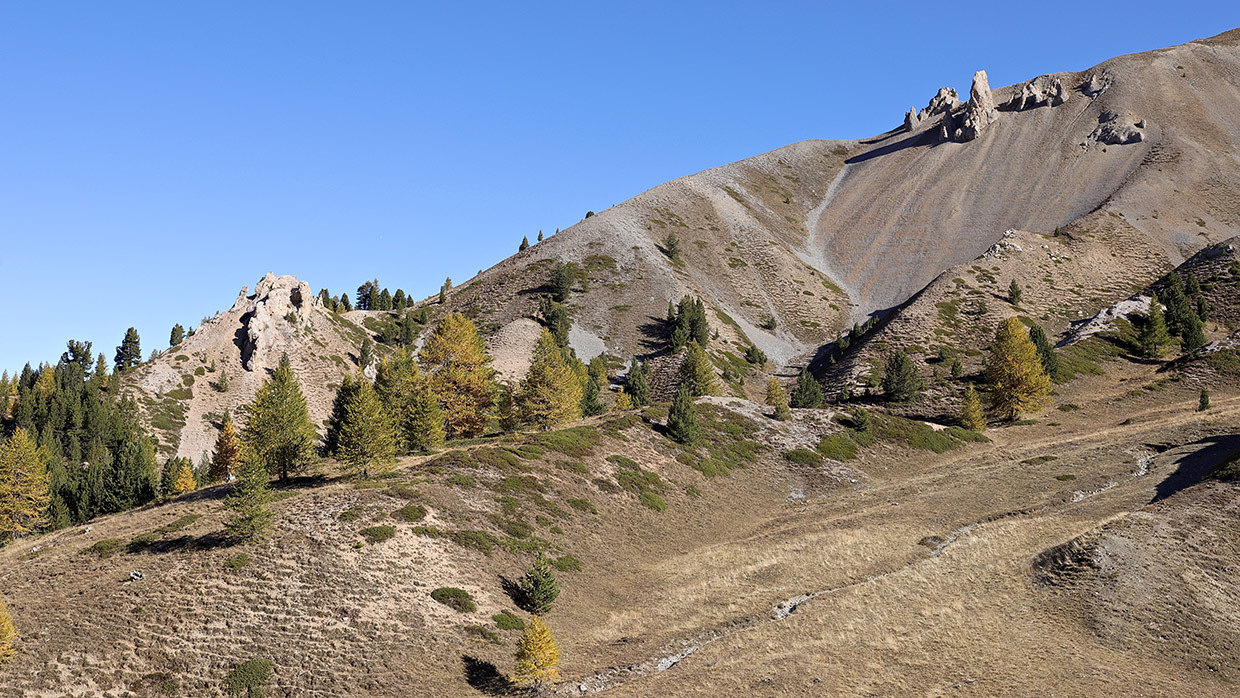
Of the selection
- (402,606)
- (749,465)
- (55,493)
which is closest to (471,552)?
(402,606)

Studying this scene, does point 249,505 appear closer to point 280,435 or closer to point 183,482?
point 280,435

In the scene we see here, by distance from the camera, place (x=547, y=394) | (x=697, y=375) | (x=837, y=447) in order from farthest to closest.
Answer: (x=697, y=375)
(x=837, y=447)
(x=547, y=394)

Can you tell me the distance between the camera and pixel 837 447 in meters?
78.5

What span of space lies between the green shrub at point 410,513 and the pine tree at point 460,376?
2568 cm

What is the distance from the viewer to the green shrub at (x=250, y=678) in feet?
99.1

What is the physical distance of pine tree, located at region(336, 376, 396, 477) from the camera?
1964 inches

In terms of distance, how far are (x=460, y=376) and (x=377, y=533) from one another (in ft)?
101

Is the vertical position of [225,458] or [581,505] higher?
[225,458]

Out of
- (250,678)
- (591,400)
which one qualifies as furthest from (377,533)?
(591,400)

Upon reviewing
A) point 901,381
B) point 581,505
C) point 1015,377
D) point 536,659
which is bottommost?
point 536,659

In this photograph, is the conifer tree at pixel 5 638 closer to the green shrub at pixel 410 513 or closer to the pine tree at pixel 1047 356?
the green shrub at pixel 410 513

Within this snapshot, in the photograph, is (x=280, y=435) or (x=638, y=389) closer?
(x=280, y=435)

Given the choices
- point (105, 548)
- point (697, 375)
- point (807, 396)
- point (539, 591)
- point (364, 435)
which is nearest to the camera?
point (105, 548)

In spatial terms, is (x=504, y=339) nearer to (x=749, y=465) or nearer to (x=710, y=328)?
(x=710, y=328)
